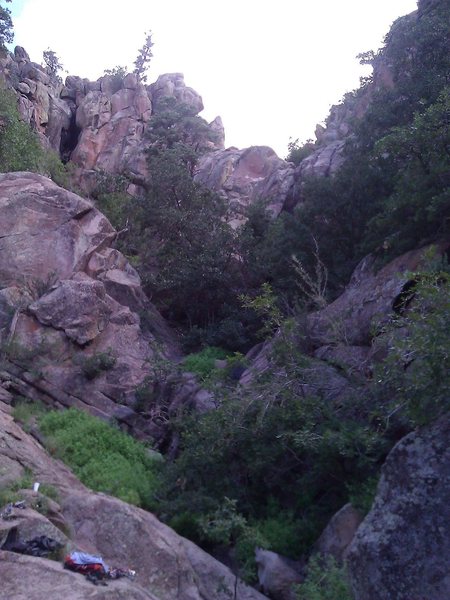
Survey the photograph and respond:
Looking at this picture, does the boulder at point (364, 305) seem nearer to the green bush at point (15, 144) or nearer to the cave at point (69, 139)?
the green bush at point (15, 144)

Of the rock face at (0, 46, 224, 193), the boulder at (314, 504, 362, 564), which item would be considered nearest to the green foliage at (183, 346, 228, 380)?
the boulder at (314, 504, 362, 564)

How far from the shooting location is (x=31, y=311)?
17.2 meters

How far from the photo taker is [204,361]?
705 inches

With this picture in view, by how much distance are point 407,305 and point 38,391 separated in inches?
331

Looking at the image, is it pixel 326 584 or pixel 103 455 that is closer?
pixel 326 584

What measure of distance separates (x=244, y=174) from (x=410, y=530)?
29.1m

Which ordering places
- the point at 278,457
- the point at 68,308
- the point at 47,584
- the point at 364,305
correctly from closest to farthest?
the point at 47,584 < the point at 278,457 < the point at 364,305 < the point at 68,308

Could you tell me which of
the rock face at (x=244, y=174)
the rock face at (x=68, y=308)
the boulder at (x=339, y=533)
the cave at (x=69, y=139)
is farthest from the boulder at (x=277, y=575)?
the cave at (x=69, y=139)

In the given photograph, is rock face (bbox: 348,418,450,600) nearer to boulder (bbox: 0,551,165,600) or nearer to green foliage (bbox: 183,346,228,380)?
boulder (bbox: 0,551,165,600)

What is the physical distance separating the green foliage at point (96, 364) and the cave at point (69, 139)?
22.0 metres

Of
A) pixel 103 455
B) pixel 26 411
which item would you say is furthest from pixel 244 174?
pixel 103 455

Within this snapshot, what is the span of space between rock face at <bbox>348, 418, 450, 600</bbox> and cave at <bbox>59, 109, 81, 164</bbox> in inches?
1255

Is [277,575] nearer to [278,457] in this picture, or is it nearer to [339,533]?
[339,533]

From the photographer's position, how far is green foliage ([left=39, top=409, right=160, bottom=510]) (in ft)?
40.4
